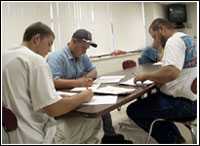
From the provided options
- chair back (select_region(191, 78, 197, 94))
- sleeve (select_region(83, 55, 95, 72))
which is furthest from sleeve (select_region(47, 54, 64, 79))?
chair back (select_region(191, 78, 197, 94))

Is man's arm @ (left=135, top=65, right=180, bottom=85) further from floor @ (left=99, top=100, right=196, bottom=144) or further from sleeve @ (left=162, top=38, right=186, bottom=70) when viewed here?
floor @ (left=99, top=100, right=196, bottom=144)

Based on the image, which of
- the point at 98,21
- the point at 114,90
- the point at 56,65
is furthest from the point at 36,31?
the point at 98,21

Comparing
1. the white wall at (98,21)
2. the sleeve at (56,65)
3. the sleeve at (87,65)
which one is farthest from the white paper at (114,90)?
the white wall at (98,21)

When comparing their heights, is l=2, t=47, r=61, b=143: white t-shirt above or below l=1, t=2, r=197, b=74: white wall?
below

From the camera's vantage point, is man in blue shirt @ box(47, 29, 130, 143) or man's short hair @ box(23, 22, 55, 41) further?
man in blue shirt @ box(47, 29, 130, 143)

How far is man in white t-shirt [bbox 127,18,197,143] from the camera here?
2.16 metres

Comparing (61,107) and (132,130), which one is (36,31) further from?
(132,130)

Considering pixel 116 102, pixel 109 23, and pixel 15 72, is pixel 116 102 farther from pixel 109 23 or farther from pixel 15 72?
pixel 109 23

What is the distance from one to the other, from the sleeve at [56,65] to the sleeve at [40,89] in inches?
40.7

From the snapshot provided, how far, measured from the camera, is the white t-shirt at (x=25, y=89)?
151 centimetres

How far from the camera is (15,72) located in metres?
1.51

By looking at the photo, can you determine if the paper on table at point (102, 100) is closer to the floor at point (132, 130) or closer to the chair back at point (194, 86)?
the chair back at point (194, 86)

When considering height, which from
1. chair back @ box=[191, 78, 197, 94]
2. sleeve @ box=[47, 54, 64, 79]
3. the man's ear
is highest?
the man's ear

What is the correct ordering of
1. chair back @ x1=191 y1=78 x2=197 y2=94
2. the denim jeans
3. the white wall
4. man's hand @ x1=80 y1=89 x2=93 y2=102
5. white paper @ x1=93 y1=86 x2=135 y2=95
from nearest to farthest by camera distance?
man's hand @ x1=80 y1=89 x2=93 y2=102 → white paper @ x1=93 y1=86 x2=135 y2=95 → chair back @ x1=191 y1=78 x2=197 y2=94 → the denim jeans → the white wall
